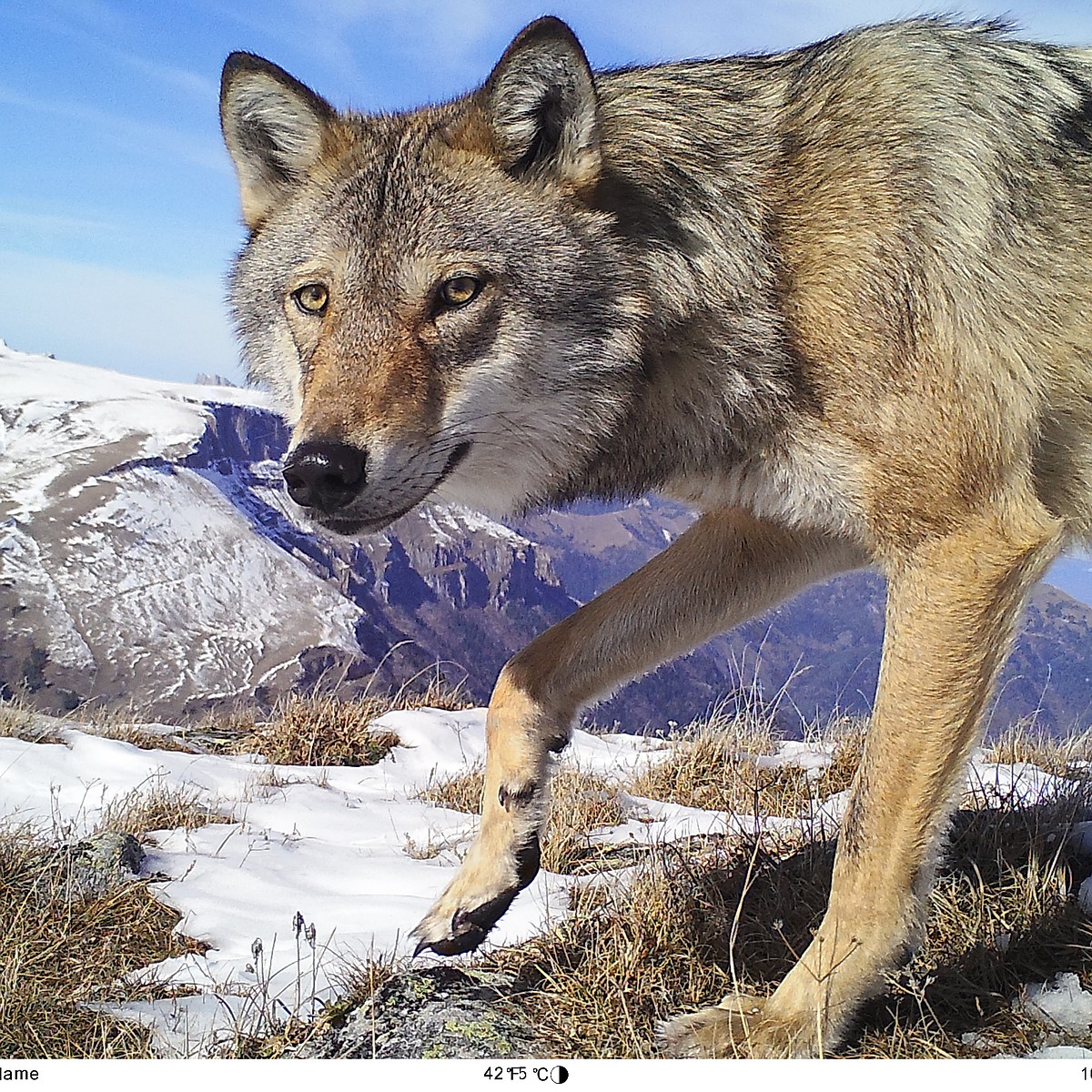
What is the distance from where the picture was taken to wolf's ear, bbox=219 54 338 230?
2.14 meters

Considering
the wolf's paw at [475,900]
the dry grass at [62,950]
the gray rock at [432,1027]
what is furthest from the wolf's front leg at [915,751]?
the dry grass at [62,950]

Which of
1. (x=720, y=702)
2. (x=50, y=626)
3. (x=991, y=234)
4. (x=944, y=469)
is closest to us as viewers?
(x=944, y=469)

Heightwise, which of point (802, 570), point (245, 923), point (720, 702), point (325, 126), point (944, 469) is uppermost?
point (325, 126)

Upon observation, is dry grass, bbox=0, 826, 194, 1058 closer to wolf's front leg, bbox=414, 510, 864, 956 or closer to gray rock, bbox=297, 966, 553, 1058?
gray rock, bbox=297, 966, 553, 1058

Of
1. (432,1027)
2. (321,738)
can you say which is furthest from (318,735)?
(432,1027)

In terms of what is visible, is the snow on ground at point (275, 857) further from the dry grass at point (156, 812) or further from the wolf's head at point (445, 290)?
the wolf's head at point (445, 290)

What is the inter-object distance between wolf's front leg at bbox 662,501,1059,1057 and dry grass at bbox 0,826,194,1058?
4.29ft

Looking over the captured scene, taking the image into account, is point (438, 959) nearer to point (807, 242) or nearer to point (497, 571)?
point (807, 242)

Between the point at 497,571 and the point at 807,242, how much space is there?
9.23m

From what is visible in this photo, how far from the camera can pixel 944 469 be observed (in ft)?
5.89

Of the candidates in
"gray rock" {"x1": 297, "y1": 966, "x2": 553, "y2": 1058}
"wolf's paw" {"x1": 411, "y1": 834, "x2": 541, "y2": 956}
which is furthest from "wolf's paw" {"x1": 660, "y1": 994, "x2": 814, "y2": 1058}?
"wolf's paw" {"x1": 411, "y1": 834, "x2": 541, "y2": 956}

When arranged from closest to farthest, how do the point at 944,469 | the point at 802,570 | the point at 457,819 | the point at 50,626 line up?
the point at 944,469 → the point at 802,570 → the point at 457,819 → the point at 50,626

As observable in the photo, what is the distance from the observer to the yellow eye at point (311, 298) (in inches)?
77.2
